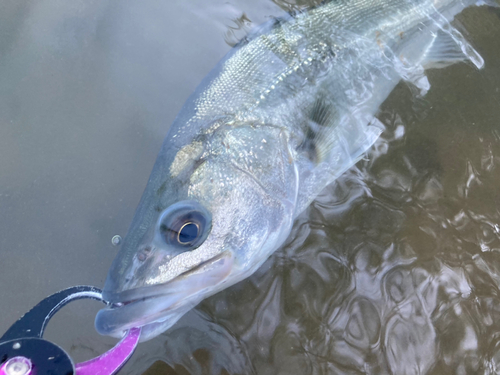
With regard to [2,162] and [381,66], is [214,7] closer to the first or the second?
[381,66]

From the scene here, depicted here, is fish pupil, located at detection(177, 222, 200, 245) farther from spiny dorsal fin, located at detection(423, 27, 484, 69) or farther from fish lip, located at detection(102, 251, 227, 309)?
spiny dorsal fin, located at detection(423, 27, 484, 69)

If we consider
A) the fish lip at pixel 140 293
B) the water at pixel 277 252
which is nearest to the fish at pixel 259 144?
the fish lip at pixel 140 293

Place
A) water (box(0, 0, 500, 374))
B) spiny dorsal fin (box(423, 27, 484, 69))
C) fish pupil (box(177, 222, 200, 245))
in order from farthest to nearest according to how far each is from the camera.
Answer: spiny dorsal fin (box(423, 27, 484, 69)) → water (box(0, 0, 500, 374)) → fish pupil (box(177, 222, 200, 245))

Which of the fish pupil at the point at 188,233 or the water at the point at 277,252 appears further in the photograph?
the water at the point at 277,252

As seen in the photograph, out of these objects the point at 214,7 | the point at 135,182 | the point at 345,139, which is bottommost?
the point at 135,182

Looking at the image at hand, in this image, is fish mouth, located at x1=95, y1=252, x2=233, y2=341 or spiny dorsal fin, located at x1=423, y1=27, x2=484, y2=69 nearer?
fish mouth, located at x1=95, y1=252, x2=233, y2=341

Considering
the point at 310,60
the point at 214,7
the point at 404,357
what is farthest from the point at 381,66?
the point at 404,357

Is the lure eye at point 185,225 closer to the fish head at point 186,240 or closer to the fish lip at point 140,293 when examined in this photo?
the fish head at point 186,240

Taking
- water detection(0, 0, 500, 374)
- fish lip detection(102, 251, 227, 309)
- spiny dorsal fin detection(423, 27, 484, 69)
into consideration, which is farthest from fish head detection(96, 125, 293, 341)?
spiny dorsal fin detection(423, 27, 484, 69)
